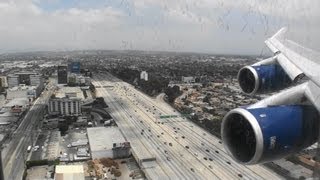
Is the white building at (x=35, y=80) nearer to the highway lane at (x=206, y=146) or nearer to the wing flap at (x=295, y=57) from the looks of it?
the highway lane at (x=206, y=146)

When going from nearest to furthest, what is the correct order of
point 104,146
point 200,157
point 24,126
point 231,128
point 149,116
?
point 231,128, point 200,157, point 104,146, point 24,126, point 149,116

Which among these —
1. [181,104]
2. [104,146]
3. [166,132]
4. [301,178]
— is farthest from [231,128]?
[181,104]

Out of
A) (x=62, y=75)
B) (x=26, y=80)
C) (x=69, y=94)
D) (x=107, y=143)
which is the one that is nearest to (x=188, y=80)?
(x=62, y=75)

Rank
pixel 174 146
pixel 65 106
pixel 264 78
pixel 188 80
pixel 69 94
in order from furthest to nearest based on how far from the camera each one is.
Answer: pixel 188 80 → pixel 69 94 → pixel 65 106 → pixel 174 146 → pixel 264 78

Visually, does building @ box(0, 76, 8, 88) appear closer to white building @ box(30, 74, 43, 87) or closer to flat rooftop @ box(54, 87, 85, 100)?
white building @ box(30, 74, 43, 87)

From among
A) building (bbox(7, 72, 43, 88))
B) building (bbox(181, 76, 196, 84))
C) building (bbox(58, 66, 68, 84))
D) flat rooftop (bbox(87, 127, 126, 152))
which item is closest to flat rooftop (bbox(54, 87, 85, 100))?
building (bbox(7, 72, 43, 88))

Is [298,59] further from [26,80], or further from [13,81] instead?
[13,81]

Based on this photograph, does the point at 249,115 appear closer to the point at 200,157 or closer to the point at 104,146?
the point at 200,157
